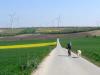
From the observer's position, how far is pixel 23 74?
20.1 meters

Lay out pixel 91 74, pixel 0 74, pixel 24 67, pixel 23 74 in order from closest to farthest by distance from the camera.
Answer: pixel 0 74
pixel 23 74
pixel 91 74
pixel 24 67

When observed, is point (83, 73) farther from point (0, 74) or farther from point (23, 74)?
point (0, 74)

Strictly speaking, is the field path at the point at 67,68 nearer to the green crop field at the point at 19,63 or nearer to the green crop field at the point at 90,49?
the green crop field at the point at 19,63

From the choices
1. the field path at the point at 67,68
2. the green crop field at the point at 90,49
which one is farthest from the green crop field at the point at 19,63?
the green crop field at the point at 90,49

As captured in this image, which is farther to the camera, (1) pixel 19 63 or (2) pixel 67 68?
(1) pixel 19 63

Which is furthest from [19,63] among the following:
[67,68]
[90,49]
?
[90,49]

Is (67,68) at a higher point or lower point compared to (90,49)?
higher

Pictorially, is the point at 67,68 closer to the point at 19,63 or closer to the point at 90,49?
the point at 19,63

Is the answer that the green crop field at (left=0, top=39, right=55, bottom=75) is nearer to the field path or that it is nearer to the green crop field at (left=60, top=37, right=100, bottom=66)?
the field path

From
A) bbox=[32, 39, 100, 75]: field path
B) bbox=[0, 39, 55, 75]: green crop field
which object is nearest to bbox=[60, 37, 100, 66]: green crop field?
bbox=[32, 39, 100, 75]: field path

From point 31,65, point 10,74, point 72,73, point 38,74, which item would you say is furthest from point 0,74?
point 31,65

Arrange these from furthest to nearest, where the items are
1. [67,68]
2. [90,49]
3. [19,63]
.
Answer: [90,49], [19,63], [67,68]

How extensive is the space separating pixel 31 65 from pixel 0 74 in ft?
26.2

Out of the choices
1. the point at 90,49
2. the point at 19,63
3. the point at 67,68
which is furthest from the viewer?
the point at 90,49
